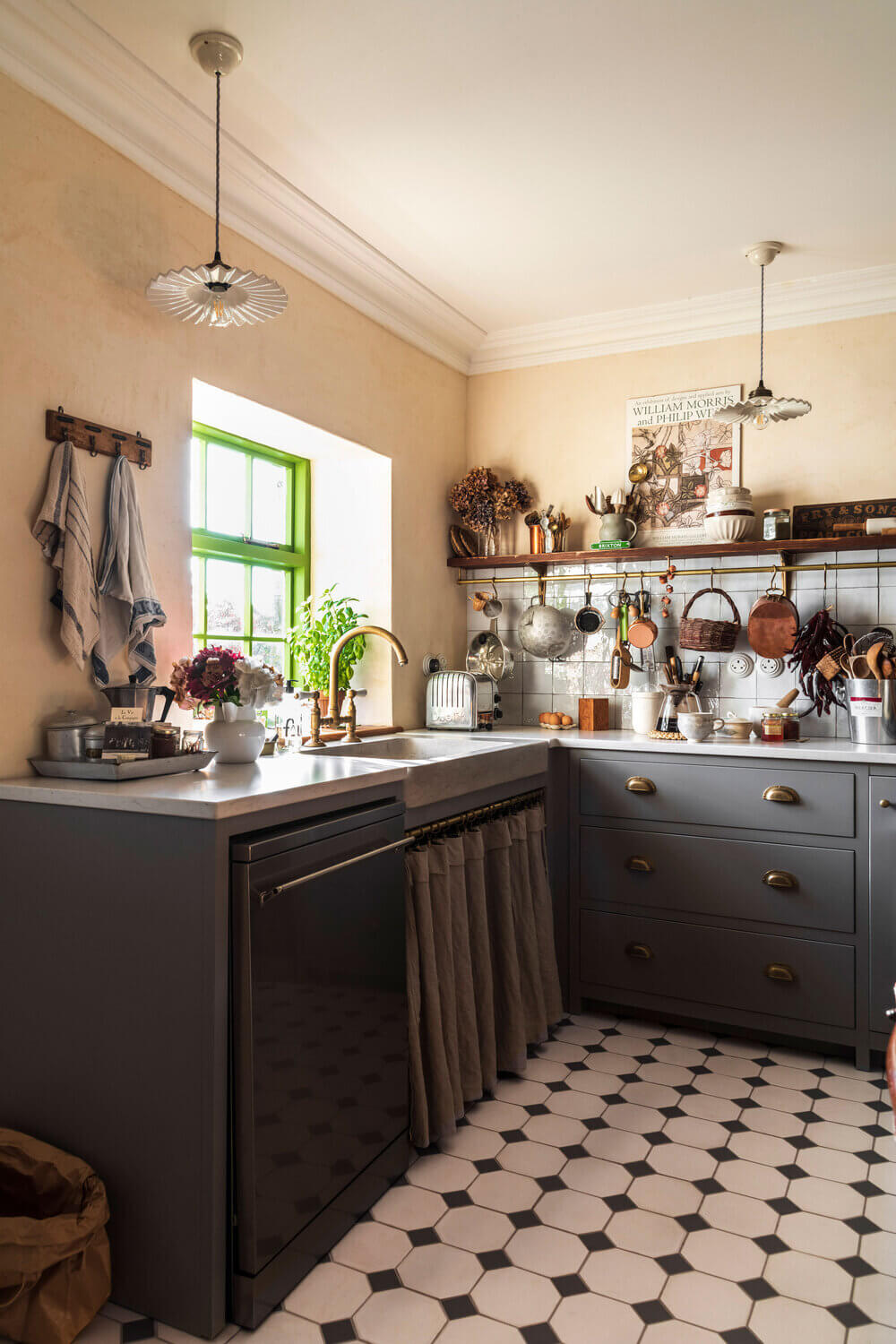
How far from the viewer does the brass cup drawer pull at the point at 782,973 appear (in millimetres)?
2891

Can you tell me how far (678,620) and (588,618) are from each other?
0.36 metres

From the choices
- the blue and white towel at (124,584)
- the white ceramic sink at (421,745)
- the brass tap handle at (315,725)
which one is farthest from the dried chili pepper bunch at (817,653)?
the blue and white towel at (124,584)

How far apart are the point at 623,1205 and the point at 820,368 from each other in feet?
9.48

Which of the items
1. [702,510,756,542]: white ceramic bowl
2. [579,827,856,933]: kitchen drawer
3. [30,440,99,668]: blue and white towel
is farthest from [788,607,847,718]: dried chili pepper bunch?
[30,440,99,668]: blue and white towel

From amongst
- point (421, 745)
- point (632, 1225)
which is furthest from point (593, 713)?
point (632, 1225)

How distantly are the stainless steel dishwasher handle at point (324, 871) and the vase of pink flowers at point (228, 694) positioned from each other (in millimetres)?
448

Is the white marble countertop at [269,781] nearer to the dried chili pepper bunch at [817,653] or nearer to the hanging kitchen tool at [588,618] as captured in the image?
the dried chili pepper bunch at [817,653]

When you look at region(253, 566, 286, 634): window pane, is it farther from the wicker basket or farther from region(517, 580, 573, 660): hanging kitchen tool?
the wicker basket

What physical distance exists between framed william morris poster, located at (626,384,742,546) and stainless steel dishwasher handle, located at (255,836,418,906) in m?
1.98

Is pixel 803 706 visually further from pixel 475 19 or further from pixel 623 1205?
pixel 475 19

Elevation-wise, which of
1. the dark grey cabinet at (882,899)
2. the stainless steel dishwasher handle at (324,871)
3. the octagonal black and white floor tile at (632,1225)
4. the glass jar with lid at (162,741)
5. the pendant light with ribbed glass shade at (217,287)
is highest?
the pendant light with ribbed glass shade at (217,287)

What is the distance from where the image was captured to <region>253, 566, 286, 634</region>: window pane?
128 inches

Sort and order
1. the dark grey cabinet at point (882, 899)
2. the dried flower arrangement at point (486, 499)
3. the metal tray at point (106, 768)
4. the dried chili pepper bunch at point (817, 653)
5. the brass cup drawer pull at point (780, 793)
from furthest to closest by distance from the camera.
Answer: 1. the dried flower arrangement at point (486, 499)
2. the dried chili pepper bunch at point (817, 653)
3. the brass cup drawer pull at point (780, 793)
4. the dark grey cabinet at point (882, 899)
5. the metal tray at point (106, 768)

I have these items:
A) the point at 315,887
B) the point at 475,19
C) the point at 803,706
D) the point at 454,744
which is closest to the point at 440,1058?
the point at 315,887
